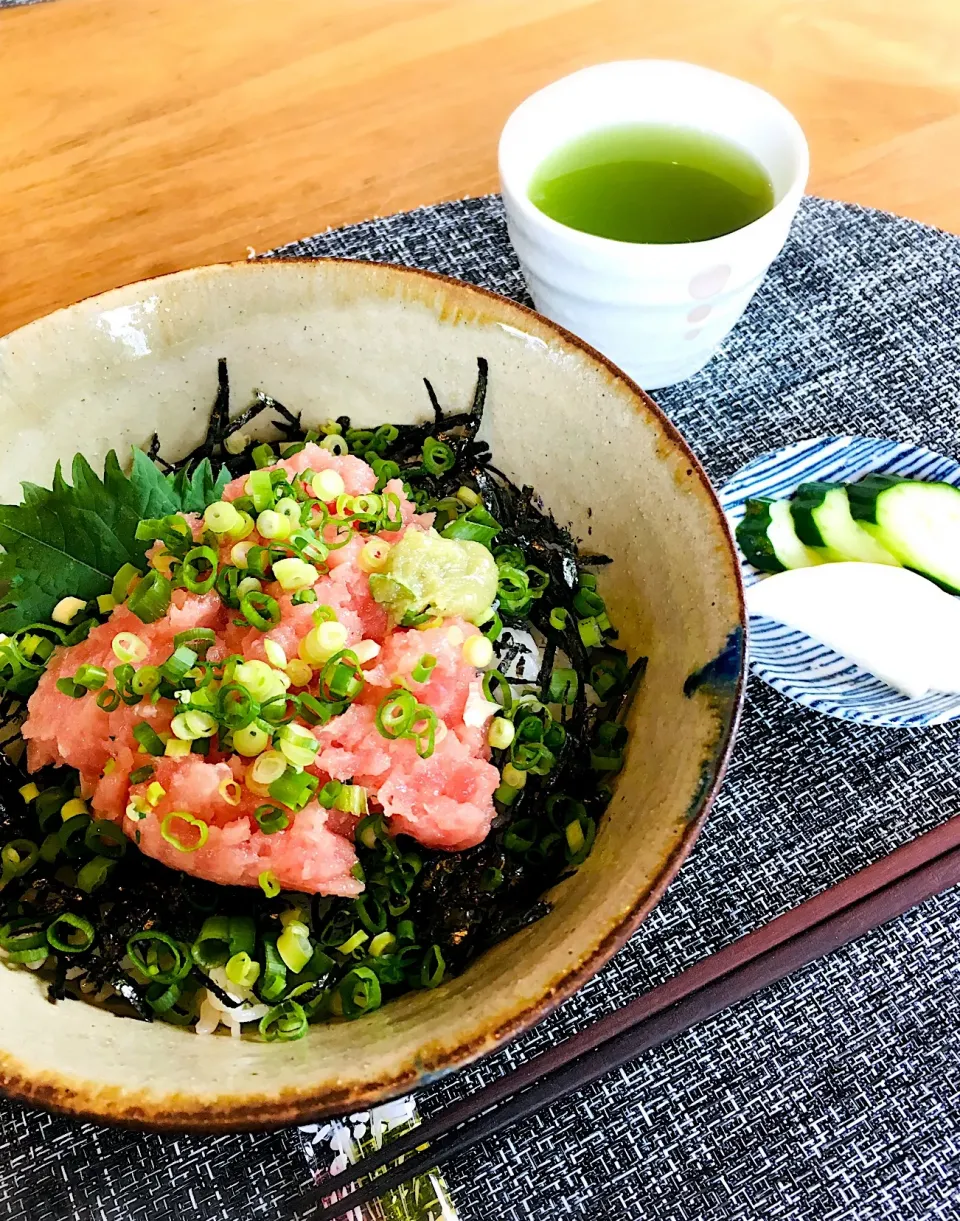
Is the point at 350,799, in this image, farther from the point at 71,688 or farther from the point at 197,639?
the point at 71,688

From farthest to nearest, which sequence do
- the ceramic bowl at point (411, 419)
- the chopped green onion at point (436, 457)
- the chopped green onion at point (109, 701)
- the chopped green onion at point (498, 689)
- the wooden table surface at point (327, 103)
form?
the wooden table surface at point (327, 103) → the chopped green onion at point (436, 457) → the chopped green onion at point (498, 689) → the chopped green onion at point (109, 701) → the ceramic bowl at point (411, 419)

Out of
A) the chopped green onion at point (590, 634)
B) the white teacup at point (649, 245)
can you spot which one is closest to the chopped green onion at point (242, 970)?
the chopped green onion at point (590, 634)

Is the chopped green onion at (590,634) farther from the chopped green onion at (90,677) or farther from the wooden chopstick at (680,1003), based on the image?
the chopped green onion at (90,677)

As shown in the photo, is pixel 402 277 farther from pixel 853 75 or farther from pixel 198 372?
pixel 853 75

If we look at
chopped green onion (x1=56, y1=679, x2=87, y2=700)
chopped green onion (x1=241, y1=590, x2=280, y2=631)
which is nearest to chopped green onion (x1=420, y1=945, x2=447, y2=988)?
chopped green onion (x1=241, y1=590, x2=280, y2=631)

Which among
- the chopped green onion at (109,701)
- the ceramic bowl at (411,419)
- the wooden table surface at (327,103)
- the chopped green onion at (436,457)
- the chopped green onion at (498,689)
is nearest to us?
the ceramic bowl at (411,419)

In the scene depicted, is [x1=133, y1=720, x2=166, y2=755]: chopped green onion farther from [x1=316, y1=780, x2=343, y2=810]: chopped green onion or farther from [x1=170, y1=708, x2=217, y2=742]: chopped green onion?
[x1=316, y1=780, x2=343, y2=810]: chopped green onion

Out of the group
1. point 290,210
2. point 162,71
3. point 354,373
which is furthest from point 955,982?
point 162,71
